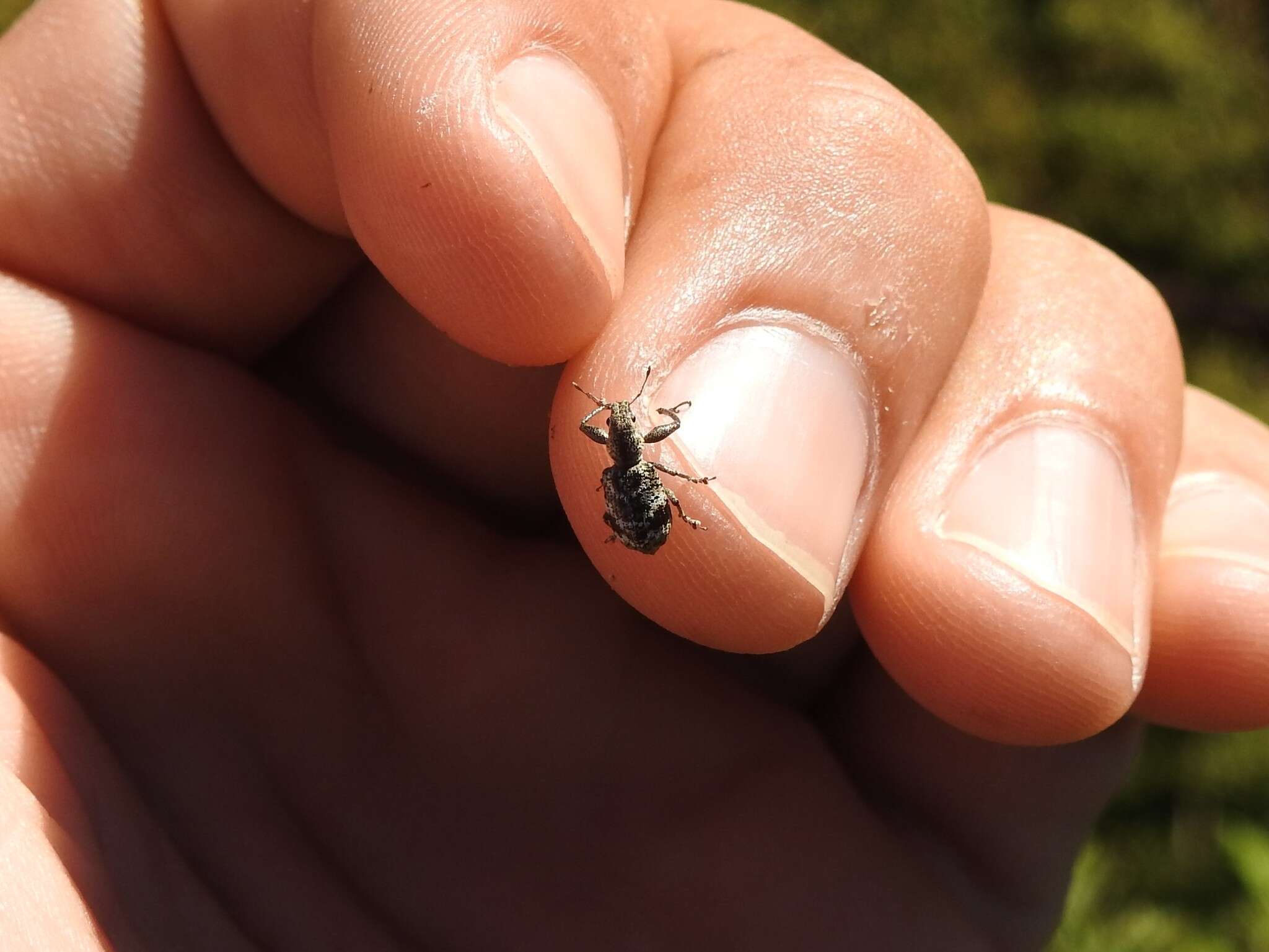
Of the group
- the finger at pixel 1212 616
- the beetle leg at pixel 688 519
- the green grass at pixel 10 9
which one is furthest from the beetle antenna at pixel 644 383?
the green grass at pixel 10 9

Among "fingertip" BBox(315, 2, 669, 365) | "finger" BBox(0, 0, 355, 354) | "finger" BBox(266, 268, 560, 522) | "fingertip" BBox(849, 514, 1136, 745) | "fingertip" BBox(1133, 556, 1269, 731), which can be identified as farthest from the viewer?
"finger" BBox(266, 268, 560, 522)

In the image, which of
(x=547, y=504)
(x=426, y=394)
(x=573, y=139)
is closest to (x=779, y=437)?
(x=573, y=139)

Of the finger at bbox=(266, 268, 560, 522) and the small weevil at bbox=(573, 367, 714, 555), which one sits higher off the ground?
the finger at bbox=(266, 268, 560, 522)

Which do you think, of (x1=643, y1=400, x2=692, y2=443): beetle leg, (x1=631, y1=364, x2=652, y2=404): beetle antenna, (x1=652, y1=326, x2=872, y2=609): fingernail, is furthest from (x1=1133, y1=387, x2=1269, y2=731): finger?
(x1=631, y1=364, x2=652, y2=404): beetle antenna

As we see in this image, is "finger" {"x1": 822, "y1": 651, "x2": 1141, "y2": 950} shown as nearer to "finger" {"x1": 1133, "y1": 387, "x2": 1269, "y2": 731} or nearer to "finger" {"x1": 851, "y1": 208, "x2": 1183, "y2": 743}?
"finger" {"x1": 1133, "y1": 387, "x2": 1269, "y2": 731}

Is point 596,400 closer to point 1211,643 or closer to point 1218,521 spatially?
point 1211,643
